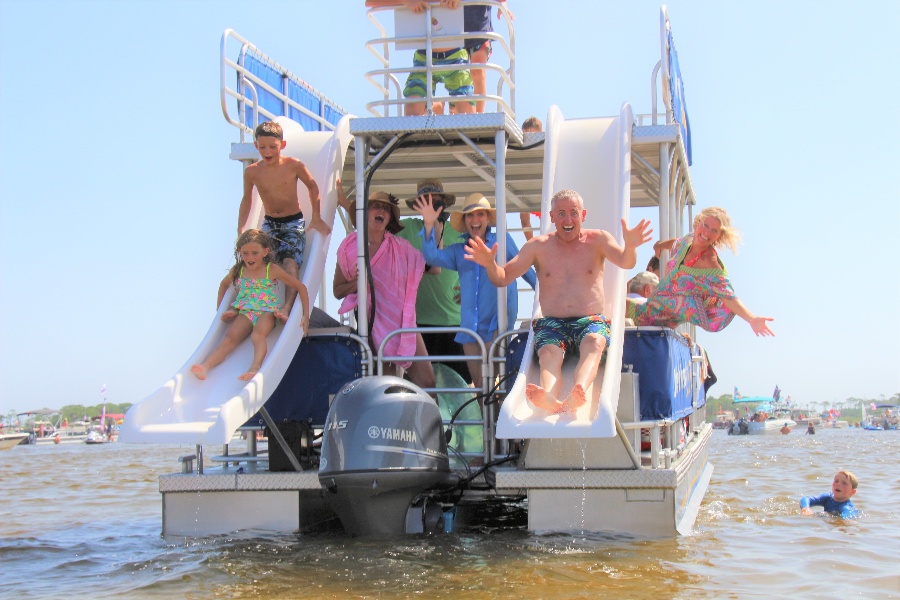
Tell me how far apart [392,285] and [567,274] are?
1715 mm

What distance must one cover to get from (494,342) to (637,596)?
258 cm

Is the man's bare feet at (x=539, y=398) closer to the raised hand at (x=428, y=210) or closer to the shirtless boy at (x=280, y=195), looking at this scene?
the raised hand at (x=428, y=210)

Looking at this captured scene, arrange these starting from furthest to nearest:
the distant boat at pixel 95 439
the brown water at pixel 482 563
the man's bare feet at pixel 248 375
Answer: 1. the distant boat at pixel 95 439
2. the man's bare feet at pixel 248 375
3. the brown water at pixel 482 563

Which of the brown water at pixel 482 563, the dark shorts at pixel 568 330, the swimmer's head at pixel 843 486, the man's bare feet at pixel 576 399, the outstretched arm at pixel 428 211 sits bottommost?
the brown water at pixel 482 563

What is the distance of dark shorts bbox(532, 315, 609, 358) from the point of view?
6.97 metres

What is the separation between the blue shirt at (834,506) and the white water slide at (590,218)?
319 centimetres

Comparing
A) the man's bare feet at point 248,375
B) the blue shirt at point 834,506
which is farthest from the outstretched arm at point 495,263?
the blue shirt at point 834,506

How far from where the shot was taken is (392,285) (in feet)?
27.3

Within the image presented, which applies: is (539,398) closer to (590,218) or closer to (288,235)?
(590,218)

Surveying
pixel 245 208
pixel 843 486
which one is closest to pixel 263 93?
pixel 245 208

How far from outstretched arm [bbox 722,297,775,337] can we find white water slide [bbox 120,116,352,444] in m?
3.13

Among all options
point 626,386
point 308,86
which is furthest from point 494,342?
point 308,86

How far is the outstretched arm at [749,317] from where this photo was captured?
7366 millimetres

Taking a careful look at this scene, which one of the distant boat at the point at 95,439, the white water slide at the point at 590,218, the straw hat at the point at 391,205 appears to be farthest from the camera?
the distant boat at the point at 95,439
